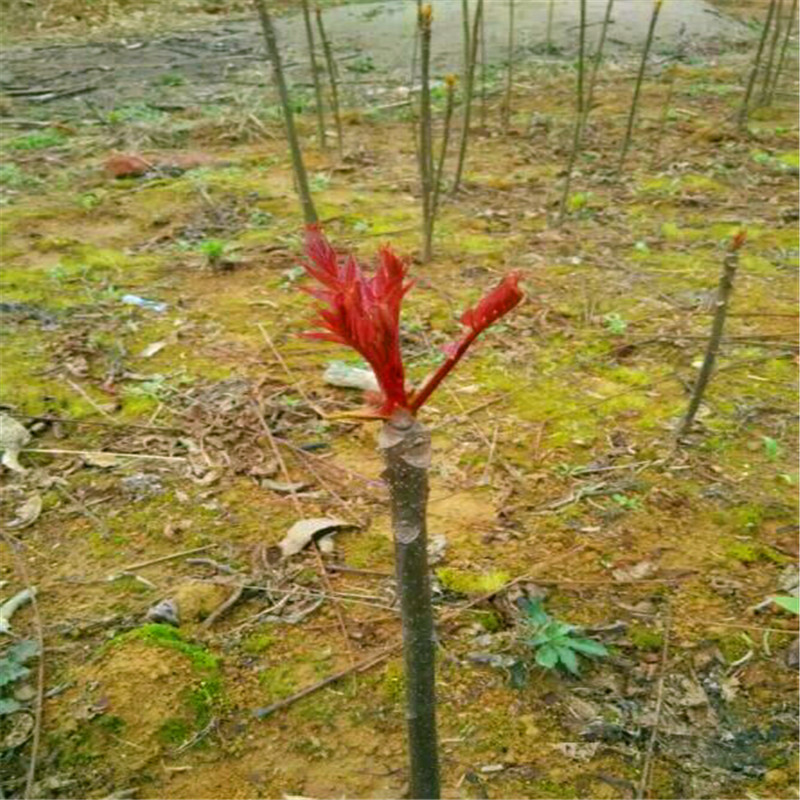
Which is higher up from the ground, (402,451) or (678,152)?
(402,451)

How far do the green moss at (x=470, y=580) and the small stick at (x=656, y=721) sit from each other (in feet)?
1.35

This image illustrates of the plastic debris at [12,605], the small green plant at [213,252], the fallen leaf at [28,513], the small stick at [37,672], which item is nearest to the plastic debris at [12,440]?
the fallen leaf at [28,513]

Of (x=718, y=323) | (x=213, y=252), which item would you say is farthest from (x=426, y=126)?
(x=718, y=323)

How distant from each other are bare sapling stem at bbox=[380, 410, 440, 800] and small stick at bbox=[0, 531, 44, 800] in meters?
0.85

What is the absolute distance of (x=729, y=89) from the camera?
779cm

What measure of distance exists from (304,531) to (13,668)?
79cm

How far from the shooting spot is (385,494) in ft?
8.27

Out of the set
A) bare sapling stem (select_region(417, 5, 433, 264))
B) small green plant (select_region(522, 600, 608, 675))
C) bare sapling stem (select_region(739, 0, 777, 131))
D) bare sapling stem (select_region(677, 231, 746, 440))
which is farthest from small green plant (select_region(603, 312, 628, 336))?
bare sapling stem (select_region(739, 0, 777, 131))

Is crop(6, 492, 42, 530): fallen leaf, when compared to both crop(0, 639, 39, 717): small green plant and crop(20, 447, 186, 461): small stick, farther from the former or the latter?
crop(0, 639, 39, 717): small green plant

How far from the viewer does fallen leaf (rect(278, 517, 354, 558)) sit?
7.36 ft

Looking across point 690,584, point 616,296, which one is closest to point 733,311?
point 616,296

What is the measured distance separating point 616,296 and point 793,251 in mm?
1172

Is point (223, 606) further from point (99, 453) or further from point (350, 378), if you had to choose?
point (350, 378)

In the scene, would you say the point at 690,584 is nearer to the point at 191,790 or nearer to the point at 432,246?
the point at 191,790
